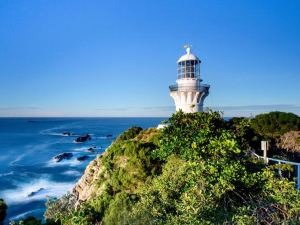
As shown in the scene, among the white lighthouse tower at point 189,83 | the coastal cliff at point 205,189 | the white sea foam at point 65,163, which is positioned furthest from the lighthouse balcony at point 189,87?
the white sea foam at point 65,163

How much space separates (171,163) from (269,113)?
1435 cm

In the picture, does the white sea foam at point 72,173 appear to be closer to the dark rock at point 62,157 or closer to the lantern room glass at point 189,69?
the dark rock at point 62,157

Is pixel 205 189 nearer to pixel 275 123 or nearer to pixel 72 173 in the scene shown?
pixel 275 123

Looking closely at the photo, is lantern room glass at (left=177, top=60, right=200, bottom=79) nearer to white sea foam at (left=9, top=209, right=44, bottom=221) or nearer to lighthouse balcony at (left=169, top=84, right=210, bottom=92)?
lighthouse balcony at (left=169, top=84, right=210, bottom=92)

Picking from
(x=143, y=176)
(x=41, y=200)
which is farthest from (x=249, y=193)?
(x=41, y=200)

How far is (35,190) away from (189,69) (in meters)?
20.7

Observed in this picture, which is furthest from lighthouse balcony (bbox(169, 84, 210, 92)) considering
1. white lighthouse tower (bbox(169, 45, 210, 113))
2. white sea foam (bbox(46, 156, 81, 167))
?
white sea foam (bbox(46, 156, 81, 167))

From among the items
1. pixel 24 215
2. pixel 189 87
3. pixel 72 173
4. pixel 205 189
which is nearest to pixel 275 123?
pixel 189 87

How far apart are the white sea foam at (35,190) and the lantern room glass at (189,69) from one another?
1700 cm

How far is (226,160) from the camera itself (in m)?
8.27

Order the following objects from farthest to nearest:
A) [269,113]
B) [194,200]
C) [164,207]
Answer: [269,113]
[164,207]
[194,200]

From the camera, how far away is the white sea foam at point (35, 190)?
29814 mm

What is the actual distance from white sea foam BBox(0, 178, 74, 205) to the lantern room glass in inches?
669

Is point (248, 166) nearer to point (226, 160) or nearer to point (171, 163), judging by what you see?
point (226, 160)
